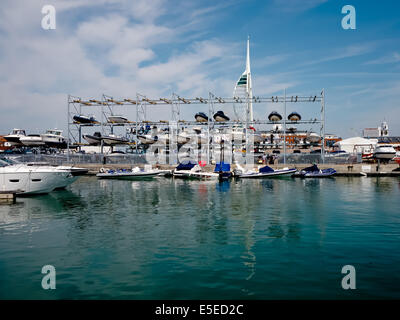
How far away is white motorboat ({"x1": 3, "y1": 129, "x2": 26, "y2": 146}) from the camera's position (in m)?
68.2

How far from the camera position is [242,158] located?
64250mm

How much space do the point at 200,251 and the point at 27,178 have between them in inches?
842

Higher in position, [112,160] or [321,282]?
[112,160]

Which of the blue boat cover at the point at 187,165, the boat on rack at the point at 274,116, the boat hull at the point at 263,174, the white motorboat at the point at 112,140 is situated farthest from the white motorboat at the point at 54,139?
the boat on rack at the point at 274,116

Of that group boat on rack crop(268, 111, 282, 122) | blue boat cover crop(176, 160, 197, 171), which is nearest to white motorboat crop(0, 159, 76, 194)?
blue boat cover crop(176, 160, 197, 171)

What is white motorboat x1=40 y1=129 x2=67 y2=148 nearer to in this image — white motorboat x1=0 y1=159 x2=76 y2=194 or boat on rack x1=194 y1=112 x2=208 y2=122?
boat on rack x1=194 y1=112 x2=208 y2=122

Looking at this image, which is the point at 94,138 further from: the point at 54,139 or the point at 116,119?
the point at 54,139

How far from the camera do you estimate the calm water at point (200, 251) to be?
895 cm

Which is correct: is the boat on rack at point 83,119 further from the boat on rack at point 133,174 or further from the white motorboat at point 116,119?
the boat on rack at point 133,174

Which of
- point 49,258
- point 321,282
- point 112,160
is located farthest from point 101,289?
point 112,160
